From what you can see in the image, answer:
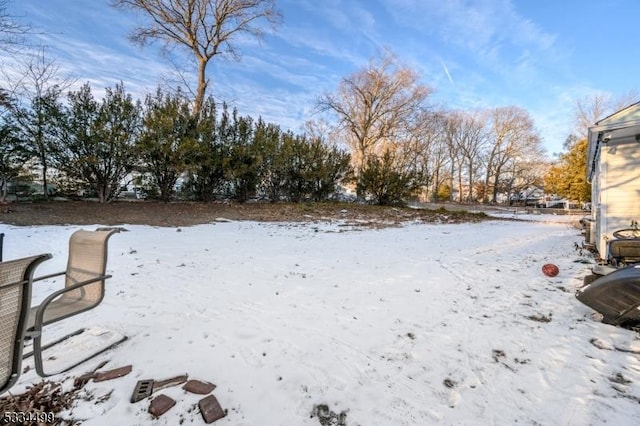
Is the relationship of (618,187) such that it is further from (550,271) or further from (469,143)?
(469,143)

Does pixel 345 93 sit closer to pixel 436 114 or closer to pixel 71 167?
pixel 436 114

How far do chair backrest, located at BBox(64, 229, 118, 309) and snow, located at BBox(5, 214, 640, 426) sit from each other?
50 centimetres

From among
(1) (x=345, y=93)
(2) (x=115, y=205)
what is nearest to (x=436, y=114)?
(1) (x=345, y=93)

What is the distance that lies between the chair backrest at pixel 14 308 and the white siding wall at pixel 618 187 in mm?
8166

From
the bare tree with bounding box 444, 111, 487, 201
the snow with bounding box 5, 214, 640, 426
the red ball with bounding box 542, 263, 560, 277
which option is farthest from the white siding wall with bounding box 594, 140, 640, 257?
the bare tree with bounding box 444, 111, 487, 201

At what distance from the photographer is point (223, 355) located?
8.07 feet

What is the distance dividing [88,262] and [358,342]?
2.43 meters

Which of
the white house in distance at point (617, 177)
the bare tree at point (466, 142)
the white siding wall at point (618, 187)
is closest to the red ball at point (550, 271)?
the white house in distance at point (617, 177)

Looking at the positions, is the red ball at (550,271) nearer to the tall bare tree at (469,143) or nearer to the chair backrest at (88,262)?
the chair backrest at (88,262)

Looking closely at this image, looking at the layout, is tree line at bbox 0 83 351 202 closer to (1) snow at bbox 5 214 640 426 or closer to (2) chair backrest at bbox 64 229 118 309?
(1) snow at bbox 5 214 640 426

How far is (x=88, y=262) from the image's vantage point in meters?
2.51

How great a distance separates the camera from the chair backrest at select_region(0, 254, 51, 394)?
1.54 meters

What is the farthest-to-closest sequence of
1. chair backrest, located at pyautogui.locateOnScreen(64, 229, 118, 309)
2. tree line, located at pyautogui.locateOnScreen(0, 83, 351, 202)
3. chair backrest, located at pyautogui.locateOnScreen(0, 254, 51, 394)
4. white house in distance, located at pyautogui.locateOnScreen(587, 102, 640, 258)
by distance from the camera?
tree line, located at pyautogui.locateOnScreen(0, 83, 351, 202) < white house in distance, located at pyautogui.locateOnScreen(587, 102, 640, 258) < chair backrest, located at pyautogui.locateOnScreen(64, 229, 118, 309) < chair backrest, located at pyautogui.locateOnScreen(0, 254, 51, 394)

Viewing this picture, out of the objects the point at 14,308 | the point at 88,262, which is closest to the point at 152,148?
the point at 88,262
